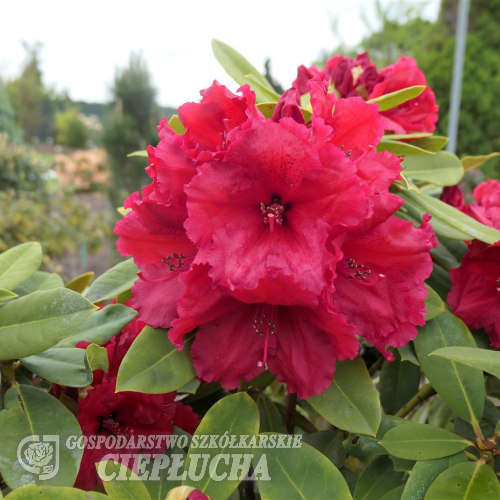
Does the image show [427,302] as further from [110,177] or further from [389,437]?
[110,177]

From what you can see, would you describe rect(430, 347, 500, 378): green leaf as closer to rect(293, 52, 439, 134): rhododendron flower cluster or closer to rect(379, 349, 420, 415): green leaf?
rect(379, 349, 420, 415): green leaf

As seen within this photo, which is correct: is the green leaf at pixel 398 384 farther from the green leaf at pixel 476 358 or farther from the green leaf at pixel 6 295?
the green leaf at pixel 6 295

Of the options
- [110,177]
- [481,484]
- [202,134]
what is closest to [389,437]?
[481,484]

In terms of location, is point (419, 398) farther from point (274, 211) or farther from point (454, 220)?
point (274, 211)

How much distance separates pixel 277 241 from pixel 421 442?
0.84 ft

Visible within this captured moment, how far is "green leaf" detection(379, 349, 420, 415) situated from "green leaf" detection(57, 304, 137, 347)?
356 millimetres

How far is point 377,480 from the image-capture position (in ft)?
1.88

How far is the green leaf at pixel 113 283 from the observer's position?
67 cm

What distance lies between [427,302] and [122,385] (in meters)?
0.34

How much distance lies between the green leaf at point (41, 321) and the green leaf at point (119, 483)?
0.42 ft

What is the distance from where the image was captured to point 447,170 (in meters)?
0.74

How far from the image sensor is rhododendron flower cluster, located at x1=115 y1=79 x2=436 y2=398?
1.56 feet

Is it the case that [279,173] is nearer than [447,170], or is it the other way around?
[279,173]

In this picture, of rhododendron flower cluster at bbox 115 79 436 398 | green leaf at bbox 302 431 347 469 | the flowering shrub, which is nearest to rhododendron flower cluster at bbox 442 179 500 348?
the flowering shrub
